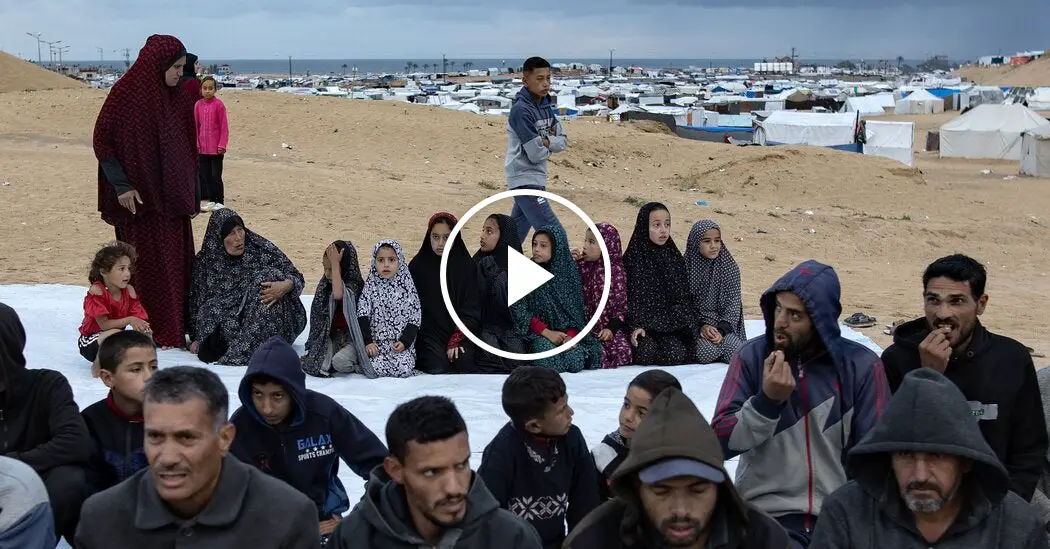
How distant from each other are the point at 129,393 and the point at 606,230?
12.1ft

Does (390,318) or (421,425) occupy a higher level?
(421,425)

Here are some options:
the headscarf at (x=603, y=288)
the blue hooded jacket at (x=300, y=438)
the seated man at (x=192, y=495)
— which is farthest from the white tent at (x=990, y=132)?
the seated man at (x=192, y=495)

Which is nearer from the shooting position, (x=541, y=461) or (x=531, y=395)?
(x=531, y=395)

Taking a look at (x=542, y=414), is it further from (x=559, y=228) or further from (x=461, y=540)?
(x=559, y=228)

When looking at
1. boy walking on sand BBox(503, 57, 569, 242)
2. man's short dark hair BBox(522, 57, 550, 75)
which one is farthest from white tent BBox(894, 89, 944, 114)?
man's short dark hair BBox(522, 57, 550, 75)

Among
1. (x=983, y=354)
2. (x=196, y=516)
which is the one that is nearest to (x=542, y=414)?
(x=196, y=516)

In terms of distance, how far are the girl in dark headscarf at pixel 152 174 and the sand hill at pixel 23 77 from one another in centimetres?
2893

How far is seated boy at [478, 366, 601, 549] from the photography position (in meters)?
3.72

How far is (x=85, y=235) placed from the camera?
1171 centimetres

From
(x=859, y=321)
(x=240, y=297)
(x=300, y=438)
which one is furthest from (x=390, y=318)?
(x=859, y=321)

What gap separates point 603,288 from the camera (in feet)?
22.2

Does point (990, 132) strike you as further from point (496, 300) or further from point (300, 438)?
point (300, 438)

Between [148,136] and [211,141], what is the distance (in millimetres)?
5920

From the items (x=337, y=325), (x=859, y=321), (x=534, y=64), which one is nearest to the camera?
(x=337, y=325)
